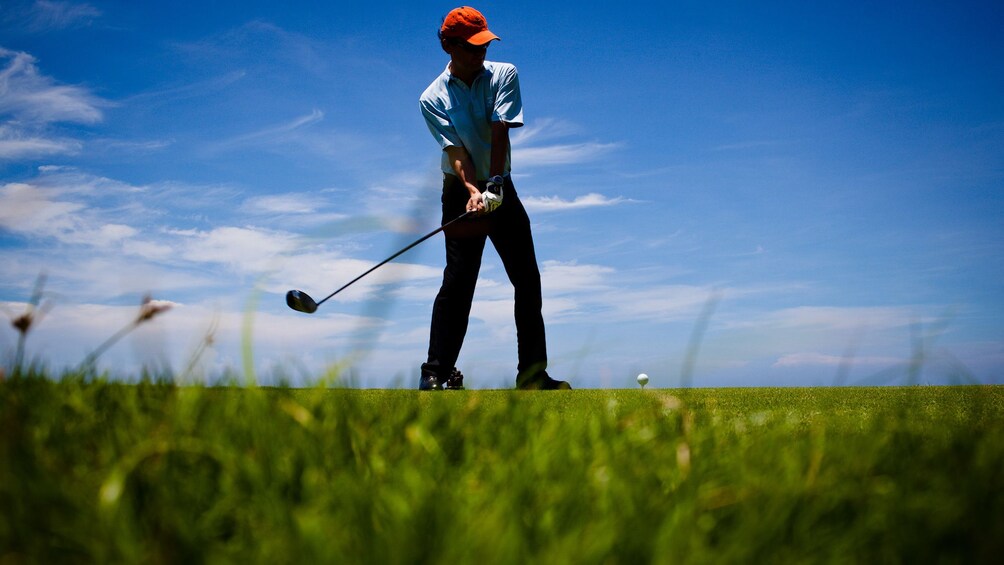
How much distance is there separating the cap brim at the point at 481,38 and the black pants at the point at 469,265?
0.99 metres

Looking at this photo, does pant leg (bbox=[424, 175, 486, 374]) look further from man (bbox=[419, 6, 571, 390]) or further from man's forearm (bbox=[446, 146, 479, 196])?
man's forearm (bbox=[446, 146, 479, 196])

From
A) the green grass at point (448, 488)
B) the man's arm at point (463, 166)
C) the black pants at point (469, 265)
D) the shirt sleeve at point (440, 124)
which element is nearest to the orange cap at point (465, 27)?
the shirt sleeve at point (440, 124)

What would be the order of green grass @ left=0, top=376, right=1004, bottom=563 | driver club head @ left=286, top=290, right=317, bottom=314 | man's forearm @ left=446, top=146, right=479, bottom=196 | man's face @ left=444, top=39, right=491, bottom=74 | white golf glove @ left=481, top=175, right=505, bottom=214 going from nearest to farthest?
green grass @ left=0, top=376, right=1004, bottom=563 < driver club head @ left=286, top=290, right=317, bottom=314 < white golf glove @ left=481, top=175, right=505, bottom=214 < man's face @ left=444, top=39, right=491, bottom=74 < man's forearm @ left=446, top=146, right=479, bottom=196

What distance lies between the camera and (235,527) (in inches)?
58.9

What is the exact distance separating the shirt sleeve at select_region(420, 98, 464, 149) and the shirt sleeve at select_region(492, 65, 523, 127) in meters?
0.35

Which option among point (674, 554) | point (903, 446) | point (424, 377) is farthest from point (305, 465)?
point (424, 377)

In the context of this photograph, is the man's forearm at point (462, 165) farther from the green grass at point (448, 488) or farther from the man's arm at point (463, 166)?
the green grass at point (448, 488)

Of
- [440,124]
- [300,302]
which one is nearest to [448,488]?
[300,302]

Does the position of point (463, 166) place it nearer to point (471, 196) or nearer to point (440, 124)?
point (471, 196)

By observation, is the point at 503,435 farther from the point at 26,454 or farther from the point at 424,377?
the point at 424,377

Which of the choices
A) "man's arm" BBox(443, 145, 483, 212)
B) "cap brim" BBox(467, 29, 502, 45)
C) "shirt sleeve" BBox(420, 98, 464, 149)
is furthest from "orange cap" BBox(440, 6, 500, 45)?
"man's arm" BBox(443, 145, 483, 212)

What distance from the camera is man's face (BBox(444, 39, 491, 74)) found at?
541cm

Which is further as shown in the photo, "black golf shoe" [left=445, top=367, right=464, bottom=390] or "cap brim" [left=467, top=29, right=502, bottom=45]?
"black golf shoe" [left=445, top=367, right=464, bottom=390]

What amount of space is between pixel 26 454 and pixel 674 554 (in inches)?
55.4
